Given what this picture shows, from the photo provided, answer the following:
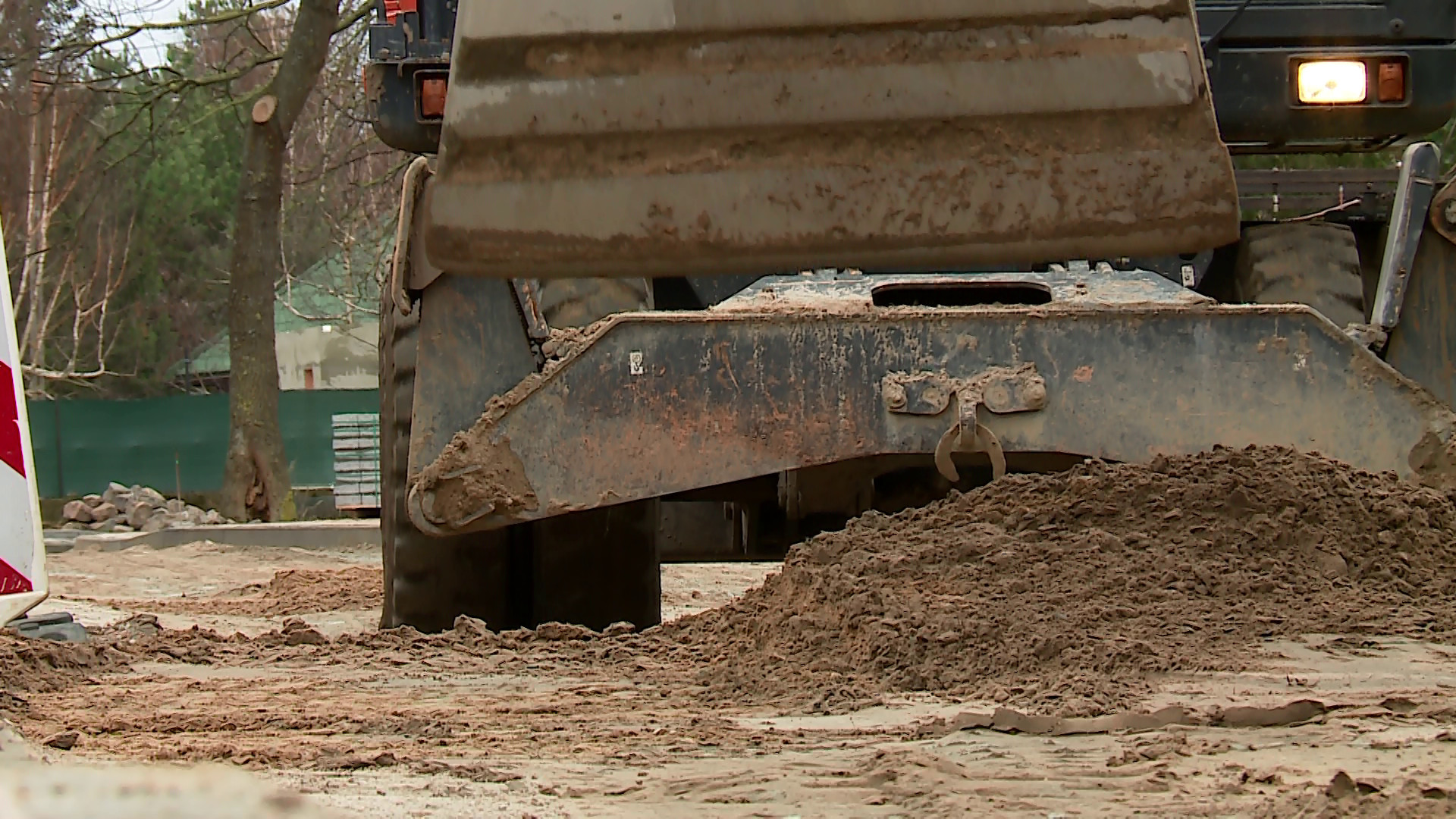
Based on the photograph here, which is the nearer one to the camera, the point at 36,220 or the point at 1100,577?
the point at 1100,577

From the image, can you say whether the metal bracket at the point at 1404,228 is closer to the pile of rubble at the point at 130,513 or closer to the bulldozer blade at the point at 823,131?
the bulldozer blade at the point at 823,131

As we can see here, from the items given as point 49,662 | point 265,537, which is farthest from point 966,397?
point 265,537

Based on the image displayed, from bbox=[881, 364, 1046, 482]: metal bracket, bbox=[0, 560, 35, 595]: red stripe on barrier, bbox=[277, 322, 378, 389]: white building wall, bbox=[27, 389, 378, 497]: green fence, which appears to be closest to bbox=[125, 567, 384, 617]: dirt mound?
bbox=[0, 560, 35, 595]: red stripe on barrier

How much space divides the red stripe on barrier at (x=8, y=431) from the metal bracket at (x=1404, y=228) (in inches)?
130

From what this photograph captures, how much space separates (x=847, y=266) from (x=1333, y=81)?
262cm

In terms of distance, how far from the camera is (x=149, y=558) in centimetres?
1136

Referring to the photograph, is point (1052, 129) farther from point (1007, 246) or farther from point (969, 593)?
point (969, 593)

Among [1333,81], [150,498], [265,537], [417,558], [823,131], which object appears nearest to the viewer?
A: [823,131]

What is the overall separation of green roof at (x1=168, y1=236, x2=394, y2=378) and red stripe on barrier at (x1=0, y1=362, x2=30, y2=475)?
986 inches

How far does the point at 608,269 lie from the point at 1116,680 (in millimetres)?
1421

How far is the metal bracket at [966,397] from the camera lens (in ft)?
13.8

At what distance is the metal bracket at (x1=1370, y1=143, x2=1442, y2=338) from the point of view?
4.55 m

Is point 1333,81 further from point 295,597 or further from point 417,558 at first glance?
point 295,597

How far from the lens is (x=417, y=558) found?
5012 millimetres
